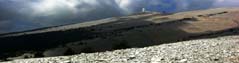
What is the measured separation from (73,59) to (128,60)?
11.4 ft

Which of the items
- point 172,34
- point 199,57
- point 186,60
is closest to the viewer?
point 186,60

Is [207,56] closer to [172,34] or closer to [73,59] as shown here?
[73,59]

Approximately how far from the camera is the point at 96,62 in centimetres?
2839

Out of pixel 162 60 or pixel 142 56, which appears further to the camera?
pixel 142 56

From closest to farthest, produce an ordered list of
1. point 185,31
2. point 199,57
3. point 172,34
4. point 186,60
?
point 186,60 → point 199,57 → point 172,34 → point 185,31

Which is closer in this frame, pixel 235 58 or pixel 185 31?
pixel 235 58

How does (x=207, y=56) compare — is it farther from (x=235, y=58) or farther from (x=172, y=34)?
(x=172, y=34)

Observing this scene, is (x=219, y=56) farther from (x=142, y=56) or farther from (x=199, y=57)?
(x=142, y=56)

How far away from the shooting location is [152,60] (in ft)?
92.8

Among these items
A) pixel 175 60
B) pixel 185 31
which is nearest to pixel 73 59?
pixel 175 60

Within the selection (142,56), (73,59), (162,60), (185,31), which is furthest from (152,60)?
(185,31)

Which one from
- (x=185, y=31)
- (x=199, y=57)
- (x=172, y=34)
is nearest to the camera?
(x=199, y=57)

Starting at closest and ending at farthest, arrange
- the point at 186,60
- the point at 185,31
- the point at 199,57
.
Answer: the point at 186,60
the point at 199,57
the point at 185,31

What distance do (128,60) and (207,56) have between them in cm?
405
